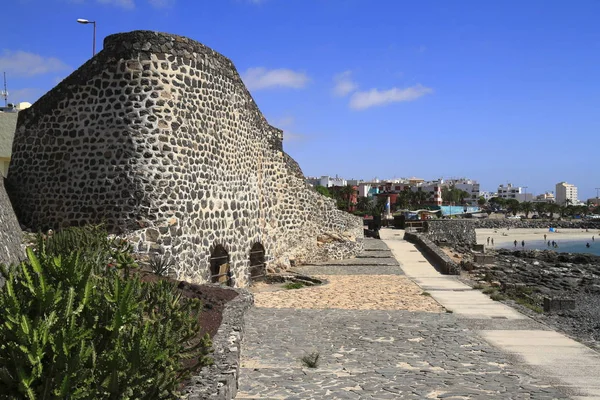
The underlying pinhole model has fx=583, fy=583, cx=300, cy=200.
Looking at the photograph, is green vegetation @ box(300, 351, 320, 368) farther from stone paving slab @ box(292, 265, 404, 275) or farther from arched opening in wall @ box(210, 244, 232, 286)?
stone paving slab @ box(292, 265, 404, 275)

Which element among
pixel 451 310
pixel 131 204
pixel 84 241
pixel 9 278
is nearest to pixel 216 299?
pixel 84 241

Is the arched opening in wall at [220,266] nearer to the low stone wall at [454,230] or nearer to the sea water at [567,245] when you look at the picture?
the low stone wall at [454,230]

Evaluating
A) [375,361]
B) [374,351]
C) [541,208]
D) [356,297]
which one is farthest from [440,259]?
[541,208]

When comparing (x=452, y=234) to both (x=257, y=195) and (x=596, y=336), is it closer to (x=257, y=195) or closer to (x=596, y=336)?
(x=257, y=195)

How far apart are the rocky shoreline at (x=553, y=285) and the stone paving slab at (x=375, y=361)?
302 cm

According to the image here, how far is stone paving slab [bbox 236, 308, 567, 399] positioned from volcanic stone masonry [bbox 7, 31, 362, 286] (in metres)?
3.54

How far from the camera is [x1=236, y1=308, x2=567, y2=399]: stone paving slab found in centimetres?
765

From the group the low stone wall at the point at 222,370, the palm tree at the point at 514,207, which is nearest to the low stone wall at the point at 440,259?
the low stone wall at the point at 222,370

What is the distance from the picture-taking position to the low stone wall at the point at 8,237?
→ 951 centimetres

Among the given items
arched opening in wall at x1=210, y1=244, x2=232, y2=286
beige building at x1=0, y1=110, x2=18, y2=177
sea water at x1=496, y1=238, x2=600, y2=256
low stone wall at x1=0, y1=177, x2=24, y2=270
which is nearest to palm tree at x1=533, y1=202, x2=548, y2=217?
sea water at x1=496, y1=238, x2=600, y2=256

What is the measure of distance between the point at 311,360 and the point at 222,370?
2.21 metres

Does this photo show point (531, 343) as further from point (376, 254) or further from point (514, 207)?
point (514, 207)

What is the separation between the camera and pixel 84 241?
35.2 ft

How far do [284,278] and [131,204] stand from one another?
6710 millimetres
